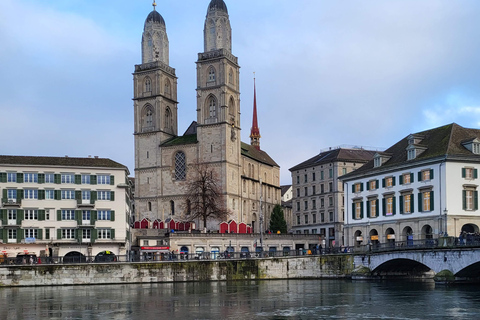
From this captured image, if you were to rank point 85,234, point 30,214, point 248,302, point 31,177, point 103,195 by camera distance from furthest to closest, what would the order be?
point 103,195
point 85,234
point 31,177
point 30,214
point 248,302

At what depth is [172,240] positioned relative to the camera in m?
89.4

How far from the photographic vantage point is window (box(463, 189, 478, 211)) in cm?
7062

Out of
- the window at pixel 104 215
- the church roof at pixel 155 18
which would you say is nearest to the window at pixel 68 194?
the window at pixel 104 215

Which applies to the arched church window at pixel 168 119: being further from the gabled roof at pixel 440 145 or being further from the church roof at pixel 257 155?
the gabled roof at pixel 440 145

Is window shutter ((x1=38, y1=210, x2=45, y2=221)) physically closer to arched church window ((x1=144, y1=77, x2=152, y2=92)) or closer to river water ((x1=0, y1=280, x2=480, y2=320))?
river water ((x1=0, y1=280, x2=480, y2=320))

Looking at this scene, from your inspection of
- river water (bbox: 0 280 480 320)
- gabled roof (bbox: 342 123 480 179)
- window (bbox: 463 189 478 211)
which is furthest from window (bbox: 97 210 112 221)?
window (bbox: 463 189 478 211)

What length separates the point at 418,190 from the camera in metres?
73.9

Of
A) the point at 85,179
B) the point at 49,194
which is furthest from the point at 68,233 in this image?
the point at 85,179

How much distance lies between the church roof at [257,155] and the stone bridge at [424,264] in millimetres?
55164

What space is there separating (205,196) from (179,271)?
1298 inches

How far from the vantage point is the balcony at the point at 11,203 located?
3115 inches

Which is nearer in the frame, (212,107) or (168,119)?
(212,107)

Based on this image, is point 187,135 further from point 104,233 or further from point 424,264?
point 424,264

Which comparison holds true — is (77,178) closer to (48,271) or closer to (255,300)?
(48,271)
